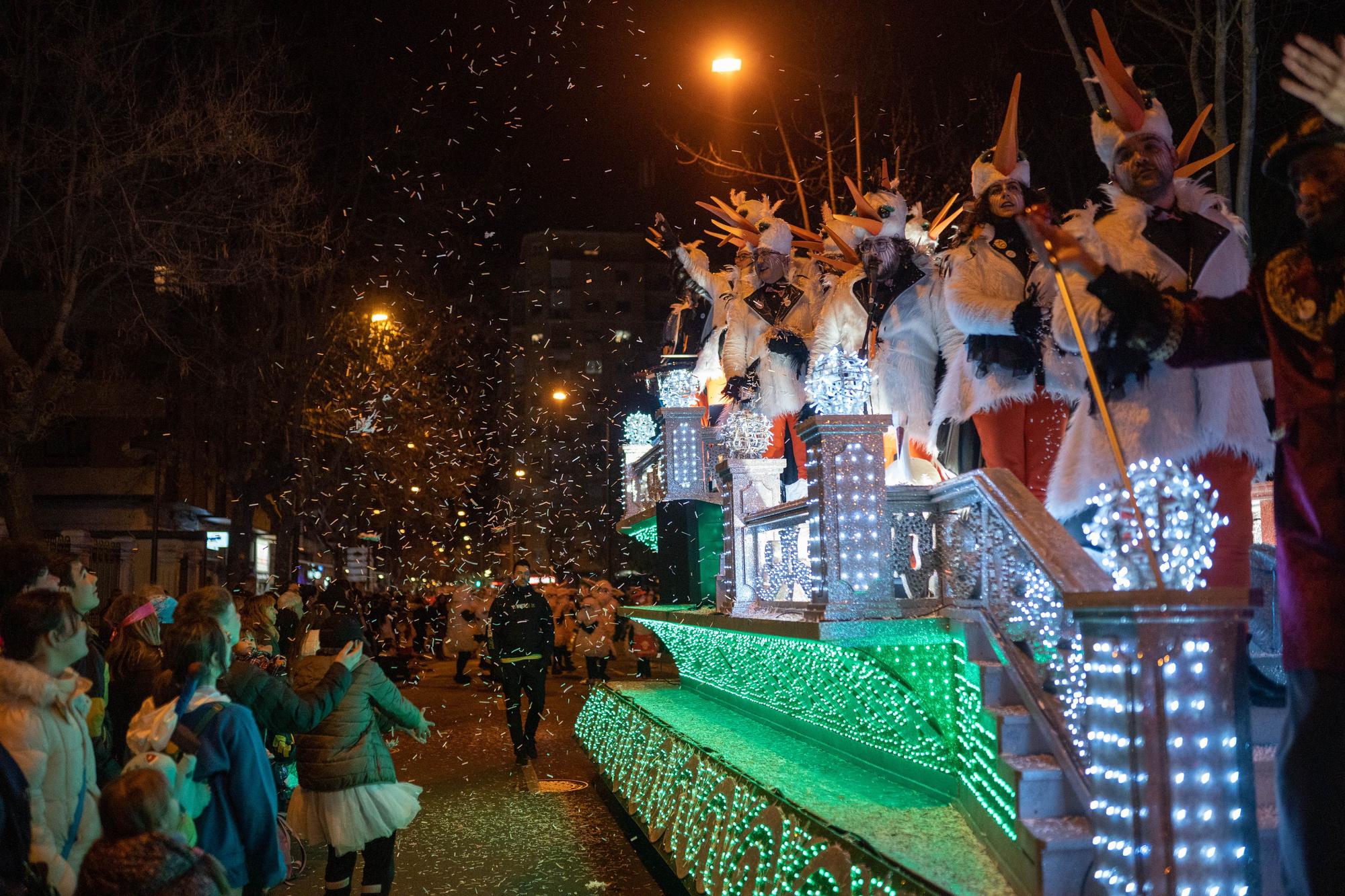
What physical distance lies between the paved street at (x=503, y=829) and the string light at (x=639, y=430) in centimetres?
380

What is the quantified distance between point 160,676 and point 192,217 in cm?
1581

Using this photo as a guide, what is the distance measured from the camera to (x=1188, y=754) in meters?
2.88

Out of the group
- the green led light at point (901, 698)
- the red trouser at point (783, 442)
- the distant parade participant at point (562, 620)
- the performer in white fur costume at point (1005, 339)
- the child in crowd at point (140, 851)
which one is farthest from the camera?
the distant parade participant at point (562, 620)

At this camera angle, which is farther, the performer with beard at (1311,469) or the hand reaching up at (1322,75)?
the hand reaching up at (1322,75)

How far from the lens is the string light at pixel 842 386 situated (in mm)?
6004

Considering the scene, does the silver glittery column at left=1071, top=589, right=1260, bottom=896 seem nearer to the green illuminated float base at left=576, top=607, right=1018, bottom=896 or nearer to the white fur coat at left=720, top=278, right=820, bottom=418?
the green illuminated float base at left=576, top=607, right=1018, bottom=896

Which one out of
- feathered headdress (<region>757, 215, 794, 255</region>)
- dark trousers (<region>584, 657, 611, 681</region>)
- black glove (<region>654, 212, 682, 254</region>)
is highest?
black glove (<region>654, 212, 682, 254</region>)

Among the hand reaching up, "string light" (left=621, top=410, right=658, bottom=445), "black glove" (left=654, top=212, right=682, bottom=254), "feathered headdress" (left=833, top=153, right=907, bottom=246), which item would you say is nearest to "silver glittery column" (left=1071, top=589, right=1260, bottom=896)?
the hand reaching up

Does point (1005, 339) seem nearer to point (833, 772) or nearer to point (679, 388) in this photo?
point (833, 772)

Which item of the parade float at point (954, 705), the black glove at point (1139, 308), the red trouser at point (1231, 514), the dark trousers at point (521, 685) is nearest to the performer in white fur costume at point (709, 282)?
the parade float at point (954, 705)

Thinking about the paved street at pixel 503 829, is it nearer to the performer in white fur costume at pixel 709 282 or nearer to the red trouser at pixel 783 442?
the red trouser at pixel 783 442

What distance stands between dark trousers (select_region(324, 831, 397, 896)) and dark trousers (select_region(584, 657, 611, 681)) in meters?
14.3

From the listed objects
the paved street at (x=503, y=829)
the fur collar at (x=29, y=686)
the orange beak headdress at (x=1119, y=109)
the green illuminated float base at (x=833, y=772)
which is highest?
the orange beak headdress at (x=1119, y=109)

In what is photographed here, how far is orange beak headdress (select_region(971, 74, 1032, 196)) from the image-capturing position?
231 inches
